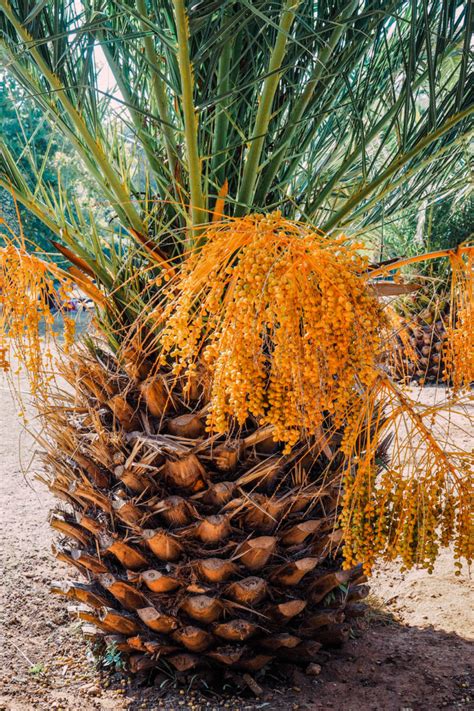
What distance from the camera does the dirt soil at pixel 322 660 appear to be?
202 centimetres

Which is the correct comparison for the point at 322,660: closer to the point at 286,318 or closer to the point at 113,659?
the point at 113,659

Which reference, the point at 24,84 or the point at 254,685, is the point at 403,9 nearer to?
the point at 24,84

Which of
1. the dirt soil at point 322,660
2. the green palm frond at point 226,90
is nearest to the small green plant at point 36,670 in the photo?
the dirt soil at point 322,660

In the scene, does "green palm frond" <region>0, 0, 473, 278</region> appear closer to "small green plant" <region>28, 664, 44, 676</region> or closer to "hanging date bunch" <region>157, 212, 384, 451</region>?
"hanging date bunch" <region>157, 212, 384, 451</region>

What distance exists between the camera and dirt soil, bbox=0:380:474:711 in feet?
A: 6.62

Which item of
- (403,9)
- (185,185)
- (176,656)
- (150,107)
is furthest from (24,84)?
(176,656)

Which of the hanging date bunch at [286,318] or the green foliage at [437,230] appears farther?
the green foliage at [437,230]

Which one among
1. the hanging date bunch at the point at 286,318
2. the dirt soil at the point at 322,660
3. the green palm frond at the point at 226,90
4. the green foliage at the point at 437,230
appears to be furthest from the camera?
the green foliage at the point at 437,230

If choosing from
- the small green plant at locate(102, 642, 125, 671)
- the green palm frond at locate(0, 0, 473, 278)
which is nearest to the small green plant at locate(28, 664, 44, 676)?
the small green plant at locate(102, 642, 125, 671)

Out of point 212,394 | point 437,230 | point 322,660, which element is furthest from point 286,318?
point 437,230

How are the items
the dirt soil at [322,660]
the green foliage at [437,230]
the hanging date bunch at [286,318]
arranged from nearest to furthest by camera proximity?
the hanging date bunch at [286,318], the dirt soil at [322,660], the green foliage at [437,230]

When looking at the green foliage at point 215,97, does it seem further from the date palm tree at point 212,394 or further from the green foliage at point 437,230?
the green foliage at point 437,230

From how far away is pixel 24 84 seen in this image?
215 centimetres

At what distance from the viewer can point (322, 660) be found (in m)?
2.21
